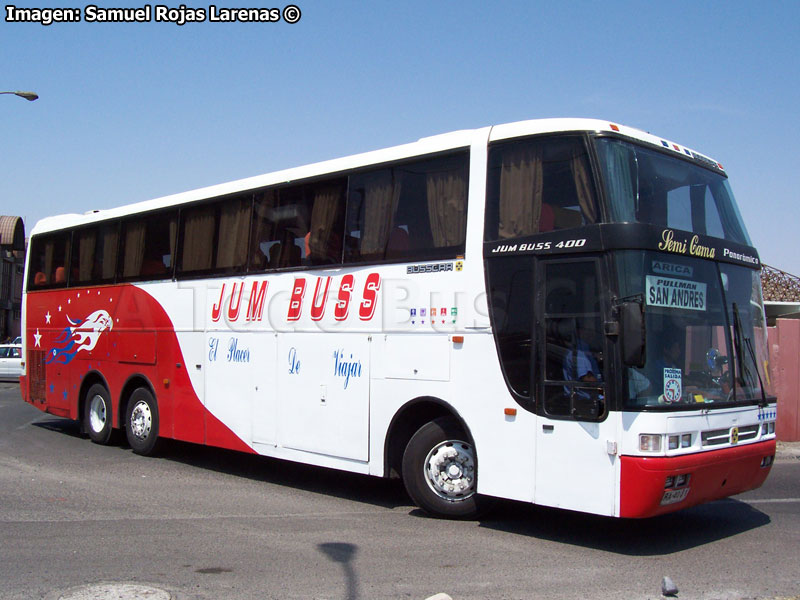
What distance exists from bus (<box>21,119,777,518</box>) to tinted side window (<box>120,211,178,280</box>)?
991 mm

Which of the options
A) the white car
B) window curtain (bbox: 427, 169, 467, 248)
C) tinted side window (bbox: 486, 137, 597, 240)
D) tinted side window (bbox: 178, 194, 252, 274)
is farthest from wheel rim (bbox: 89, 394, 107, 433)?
the white car

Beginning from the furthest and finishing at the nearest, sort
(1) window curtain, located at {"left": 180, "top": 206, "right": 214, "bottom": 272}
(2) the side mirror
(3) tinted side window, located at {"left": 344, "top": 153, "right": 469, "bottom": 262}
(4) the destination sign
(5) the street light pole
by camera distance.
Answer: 1. (5) the street light pole
2. (1) window curtain, located at {"left": 180, "top": 206, "right": 214, "bottom": 272}
3. (3) tinted side window, located at {"left": 344, "top": 153, "right": 469, "bottom": 262}
4. (4) the destination sign
5. (2) the side mirror

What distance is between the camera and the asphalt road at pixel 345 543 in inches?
242

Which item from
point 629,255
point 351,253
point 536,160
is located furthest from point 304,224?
point 629,255

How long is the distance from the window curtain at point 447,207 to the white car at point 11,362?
28281 millimetres

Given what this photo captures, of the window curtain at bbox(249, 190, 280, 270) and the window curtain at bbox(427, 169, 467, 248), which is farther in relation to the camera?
the window curtain at bbox(249, 190, 280, 270)

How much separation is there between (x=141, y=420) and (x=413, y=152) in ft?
22.7

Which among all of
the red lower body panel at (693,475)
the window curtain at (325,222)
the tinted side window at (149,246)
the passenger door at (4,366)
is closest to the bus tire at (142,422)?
the tinted side window at (149,246)

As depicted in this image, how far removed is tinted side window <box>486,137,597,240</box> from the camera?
738 centimetres

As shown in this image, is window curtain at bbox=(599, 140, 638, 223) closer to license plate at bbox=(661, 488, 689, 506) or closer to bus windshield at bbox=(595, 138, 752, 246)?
bus windshield at bbox=(595, 138, 752, 246)

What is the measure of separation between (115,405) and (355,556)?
26.1 ft

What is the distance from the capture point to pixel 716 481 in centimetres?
740

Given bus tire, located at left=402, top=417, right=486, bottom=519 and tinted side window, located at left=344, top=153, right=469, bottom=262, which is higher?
tinted side window, located at left=344, top=153, right=469, bottom=262

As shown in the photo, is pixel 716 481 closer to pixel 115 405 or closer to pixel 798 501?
pixel 798 501
